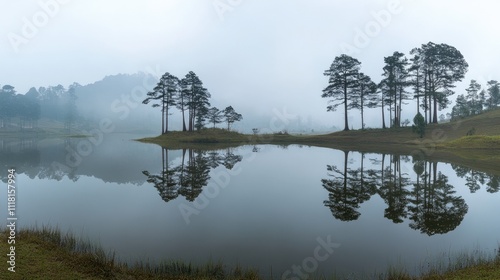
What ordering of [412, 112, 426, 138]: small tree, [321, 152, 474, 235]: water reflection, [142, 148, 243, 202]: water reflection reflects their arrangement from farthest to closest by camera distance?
[412, 112, 426, 138]: small tree → [142, 148, 243, 202]: water reflection → [321, 152, 474, 235]: water reflection

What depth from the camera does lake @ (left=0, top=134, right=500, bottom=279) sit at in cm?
830

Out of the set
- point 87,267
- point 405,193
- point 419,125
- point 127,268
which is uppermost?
point 419,125

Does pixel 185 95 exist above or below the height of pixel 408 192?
above

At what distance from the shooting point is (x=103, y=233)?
966cm

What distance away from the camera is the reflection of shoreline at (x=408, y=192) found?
11677 millimetres

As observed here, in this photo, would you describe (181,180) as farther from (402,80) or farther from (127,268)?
(402,80)

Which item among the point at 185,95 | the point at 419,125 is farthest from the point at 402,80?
the point at 185,95

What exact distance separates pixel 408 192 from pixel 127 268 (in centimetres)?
1504

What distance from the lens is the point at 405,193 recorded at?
15.7 meters

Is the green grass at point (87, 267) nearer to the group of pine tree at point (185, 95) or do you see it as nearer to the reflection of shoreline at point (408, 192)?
the reflection of shoreline at point (408, 192)

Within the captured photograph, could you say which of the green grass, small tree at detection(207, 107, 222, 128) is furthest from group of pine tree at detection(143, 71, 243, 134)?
the green grass

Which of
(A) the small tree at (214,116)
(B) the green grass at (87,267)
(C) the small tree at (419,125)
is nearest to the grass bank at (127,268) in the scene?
(B) the green grass at (87,267)

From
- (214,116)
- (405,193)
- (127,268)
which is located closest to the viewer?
(127,268)

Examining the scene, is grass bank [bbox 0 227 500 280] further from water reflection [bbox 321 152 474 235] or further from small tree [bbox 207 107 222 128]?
small tree [bbox 207 107 222 128]
